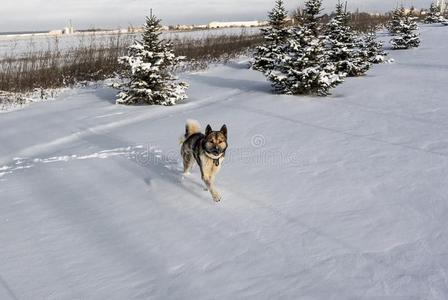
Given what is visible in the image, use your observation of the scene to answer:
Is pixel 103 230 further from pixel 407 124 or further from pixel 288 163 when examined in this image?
→ pixel 407 124

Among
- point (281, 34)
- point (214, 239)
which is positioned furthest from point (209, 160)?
point (281, 34)

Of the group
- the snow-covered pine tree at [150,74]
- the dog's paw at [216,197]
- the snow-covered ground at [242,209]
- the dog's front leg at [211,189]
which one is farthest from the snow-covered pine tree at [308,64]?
the dog's paw at [216,197]

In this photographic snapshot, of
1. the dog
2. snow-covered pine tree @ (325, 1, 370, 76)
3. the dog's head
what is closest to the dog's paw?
the dog

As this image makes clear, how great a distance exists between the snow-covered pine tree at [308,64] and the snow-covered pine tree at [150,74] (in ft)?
10.0

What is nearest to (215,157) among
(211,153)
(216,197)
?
(211,153)

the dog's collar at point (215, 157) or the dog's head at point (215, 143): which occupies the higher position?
the dog's head at point (215, 143)

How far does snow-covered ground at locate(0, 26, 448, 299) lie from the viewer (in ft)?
11.0

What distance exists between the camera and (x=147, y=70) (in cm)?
1172

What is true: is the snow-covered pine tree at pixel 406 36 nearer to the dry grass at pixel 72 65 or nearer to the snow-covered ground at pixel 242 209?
the dry grass at pixel 72 65

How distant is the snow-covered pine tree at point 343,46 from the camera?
1360 centimetres

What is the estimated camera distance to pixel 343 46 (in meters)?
13.7

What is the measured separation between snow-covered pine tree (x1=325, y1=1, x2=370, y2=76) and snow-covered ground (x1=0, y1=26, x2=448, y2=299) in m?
4.20

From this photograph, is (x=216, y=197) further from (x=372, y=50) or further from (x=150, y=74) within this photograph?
(x=372, y=50)

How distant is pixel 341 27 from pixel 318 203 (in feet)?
34.7
